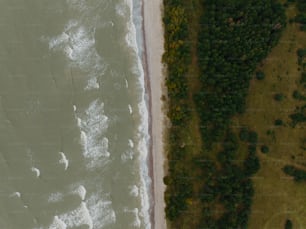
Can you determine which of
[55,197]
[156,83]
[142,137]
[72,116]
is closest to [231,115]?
[156,83]

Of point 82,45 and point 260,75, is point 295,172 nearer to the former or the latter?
point 260,75

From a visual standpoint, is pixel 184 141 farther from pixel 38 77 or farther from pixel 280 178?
pixel 38 77

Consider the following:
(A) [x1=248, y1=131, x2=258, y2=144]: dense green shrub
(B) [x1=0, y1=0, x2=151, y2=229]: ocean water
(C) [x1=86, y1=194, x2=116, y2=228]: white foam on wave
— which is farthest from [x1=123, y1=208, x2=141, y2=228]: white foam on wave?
(A) [x1=248, y1=131, x2=258, y2=144]: dense green shrub

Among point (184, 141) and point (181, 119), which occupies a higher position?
point (181, 119)

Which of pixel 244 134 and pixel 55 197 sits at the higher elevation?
pixel 244 134

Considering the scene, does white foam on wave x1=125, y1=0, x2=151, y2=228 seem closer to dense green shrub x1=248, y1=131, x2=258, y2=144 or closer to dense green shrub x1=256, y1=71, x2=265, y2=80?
dense green shrub x1=248, y1=131, x2=258, y2=144

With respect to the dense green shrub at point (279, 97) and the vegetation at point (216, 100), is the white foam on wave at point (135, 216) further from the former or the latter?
the dense green shrub at point (279, 97)

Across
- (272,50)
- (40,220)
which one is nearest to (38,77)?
(40,220)
